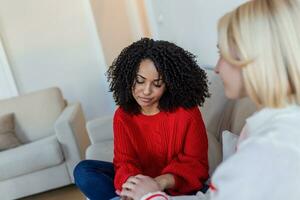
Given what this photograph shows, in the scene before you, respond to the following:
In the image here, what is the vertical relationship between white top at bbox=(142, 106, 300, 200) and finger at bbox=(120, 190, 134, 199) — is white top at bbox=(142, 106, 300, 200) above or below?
above

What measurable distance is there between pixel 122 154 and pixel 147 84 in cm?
31

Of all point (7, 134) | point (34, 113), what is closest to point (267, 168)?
point (7, 134)

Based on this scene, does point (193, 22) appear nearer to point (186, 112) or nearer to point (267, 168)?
point (186, 112)

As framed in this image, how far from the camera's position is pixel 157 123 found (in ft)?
4.75

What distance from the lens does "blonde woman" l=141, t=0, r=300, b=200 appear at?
67cm

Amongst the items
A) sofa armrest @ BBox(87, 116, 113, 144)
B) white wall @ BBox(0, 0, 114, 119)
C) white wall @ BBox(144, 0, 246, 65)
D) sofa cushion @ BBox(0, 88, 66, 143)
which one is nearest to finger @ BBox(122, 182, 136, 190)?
white wall @ BBox(144, 0, 246, 65)

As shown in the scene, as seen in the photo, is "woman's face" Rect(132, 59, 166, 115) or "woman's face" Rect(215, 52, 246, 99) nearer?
"woman's face" Rect(215, 52, 246, 99)

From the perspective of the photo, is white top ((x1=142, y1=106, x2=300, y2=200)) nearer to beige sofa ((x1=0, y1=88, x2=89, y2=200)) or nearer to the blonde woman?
the blonde woman

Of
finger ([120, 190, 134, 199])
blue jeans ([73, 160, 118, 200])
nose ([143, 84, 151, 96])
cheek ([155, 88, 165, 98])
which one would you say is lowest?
blue jeans ([73, 160, 118, 200])

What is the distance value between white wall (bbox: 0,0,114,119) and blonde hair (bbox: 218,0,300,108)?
325 centimetres

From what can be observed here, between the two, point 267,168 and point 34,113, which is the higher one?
point 267,168

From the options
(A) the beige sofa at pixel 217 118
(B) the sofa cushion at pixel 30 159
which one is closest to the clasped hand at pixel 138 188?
(A) the beige sofa at pixel 217 118

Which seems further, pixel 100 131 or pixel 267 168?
pixel 100 131

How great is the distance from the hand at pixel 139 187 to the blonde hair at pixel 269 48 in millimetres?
540
